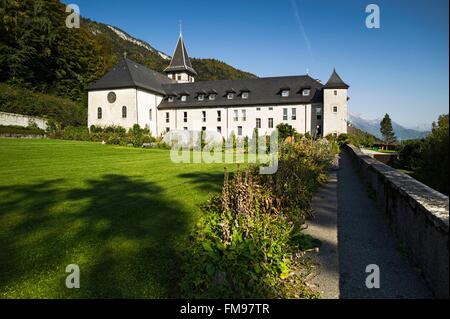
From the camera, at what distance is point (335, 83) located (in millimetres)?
37312

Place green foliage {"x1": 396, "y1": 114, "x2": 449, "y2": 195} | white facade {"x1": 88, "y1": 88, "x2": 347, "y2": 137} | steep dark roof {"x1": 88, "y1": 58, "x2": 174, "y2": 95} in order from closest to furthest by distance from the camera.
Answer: green foliage {"x1": 396, "y1": 114, "x2": 449, "y2": 195}, white facade {"x1": 88, "y1": 88, "x2": 347, "y2": 137}, steep dark roof {"x1": 88, "y1": 58, "x2": 174, "y2": 95}

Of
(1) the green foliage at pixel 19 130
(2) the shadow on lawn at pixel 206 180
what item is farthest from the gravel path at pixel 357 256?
(1) the green foliage at pixel 19 130

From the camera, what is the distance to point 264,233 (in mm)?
3465

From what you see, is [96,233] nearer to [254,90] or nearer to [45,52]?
[254,90]

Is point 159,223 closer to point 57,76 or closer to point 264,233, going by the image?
point 264,233

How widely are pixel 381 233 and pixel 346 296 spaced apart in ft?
7.56

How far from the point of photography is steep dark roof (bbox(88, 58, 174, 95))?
1632 inches

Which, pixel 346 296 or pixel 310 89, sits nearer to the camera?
pixel 346 296

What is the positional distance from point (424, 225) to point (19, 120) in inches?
1525

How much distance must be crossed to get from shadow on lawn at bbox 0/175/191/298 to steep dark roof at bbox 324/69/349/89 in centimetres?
3548

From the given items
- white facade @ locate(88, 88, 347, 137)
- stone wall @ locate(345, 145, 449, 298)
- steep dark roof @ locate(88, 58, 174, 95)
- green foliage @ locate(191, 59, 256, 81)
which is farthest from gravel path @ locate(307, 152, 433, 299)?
green foliage @ locate(191, 59, 256, 81)

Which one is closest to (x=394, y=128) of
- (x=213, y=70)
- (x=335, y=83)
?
(x=213, y=70)

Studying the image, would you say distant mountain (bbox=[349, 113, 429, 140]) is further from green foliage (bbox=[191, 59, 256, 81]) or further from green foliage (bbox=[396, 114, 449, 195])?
green foliage (bbox=[191, 59, 256, 81])
